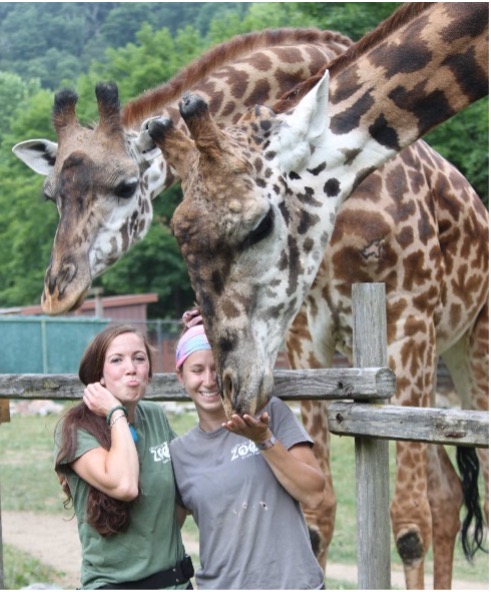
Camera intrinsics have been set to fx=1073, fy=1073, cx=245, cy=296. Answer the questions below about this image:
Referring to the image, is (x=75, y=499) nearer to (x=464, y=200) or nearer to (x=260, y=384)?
(x=260, y=384)

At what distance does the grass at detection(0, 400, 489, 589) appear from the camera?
8125 mm

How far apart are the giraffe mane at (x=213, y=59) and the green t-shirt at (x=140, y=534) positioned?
3.05 meters

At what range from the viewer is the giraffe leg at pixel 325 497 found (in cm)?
550

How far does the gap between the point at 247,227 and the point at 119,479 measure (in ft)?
3.15

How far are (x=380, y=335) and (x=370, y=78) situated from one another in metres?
1.06

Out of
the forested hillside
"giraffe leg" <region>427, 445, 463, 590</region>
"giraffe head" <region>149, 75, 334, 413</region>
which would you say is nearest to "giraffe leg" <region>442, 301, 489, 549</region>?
"giraffe leg" <region>427, 445, 463, 590</region>

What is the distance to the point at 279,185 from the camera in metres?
3.92

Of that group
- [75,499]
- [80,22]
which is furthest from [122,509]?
[80,22]

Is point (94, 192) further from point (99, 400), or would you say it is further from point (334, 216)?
point (99, 400)

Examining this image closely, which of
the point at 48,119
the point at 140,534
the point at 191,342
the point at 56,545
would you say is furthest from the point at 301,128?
the point at 48,119

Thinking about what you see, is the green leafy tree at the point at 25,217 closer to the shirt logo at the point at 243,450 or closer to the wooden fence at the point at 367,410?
the wooden fence at the point at 367,410

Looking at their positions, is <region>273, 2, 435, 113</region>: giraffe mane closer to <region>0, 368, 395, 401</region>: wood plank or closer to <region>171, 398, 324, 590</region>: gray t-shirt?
<region>0, 368, 395, 401</region>: wood plank

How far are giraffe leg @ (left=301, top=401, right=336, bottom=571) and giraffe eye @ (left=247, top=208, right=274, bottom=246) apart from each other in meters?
1.82

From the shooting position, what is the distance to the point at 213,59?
20.6ft
